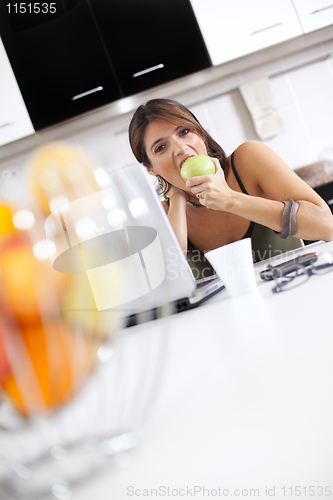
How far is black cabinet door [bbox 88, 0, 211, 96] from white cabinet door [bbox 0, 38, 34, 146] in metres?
0.45

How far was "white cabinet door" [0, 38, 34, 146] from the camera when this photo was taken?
169 centimetres

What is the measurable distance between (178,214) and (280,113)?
1.12 metres

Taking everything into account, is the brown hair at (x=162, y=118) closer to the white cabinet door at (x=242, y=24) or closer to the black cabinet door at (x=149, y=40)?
the black cabinet door at (x=149, y=40)

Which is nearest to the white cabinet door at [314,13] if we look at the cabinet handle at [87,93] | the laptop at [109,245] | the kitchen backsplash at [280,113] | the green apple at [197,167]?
the kitchen backsplash at [280,113]

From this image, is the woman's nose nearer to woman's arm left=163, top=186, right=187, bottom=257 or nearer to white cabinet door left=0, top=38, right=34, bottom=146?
woman's arm left=163, top=186, right=187, bottom=257

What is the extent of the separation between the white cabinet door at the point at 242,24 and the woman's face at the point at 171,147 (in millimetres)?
609

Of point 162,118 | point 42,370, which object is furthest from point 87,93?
point 42,370

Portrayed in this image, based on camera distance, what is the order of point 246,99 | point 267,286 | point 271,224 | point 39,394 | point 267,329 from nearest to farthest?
point 39,394 → point 267,329 → point 267,286 → point 271,224 → point 246,99

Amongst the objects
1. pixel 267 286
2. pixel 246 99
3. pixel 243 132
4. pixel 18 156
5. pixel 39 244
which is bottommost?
pixel 267 286

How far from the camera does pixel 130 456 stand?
167 millimetres

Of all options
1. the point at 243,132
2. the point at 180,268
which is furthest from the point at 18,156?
the point at 180,268

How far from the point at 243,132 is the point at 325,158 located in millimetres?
447

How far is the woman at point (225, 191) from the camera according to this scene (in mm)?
965

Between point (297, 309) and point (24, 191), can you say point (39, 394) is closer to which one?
point (24, 191)
